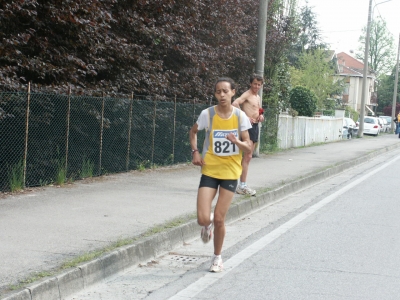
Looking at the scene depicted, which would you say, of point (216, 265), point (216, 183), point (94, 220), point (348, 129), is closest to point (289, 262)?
point (216, 265)

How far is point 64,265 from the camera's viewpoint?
5996 mm

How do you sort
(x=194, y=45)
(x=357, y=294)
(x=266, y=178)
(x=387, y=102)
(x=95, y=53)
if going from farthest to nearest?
1. (x=387, y=102)
2. (x=194, y=45)
3. (x=266, y=178)
4. (x=95, y=53)
5. (x=357, y=294)

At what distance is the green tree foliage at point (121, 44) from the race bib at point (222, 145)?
15.6 ft

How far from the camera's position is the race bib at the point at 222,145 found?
6.56 m

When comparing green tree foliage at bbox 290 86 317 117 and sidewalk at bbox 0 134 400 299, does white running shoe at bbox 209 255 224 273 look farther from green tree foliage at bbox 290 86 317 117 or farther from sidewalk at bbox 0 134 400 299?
green tree foliage at bbox 290 86 317 117

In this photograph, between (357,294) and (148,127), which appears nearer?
(357,294)

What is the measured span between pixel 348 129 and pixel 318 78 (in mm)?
20639

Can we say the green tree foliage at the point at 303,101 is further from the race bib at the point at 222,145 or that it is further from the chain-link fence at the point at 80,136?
the race bib at the point at 222,145

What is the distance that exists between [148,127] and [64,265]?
30.0 ft

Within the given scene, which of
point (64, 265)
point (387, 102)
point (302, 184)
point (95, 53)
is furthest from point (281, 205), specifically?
point (387, 102)

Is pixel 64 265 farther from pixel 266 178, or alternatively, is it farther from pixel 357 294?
pixel 266 178

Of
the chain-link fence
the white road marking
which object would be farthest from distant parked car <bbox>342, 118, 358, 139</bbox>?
the white road marking

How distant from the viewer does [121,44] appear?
1333cm

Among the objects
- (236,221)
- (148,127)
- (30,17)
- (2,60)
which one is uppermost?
(30,17)
